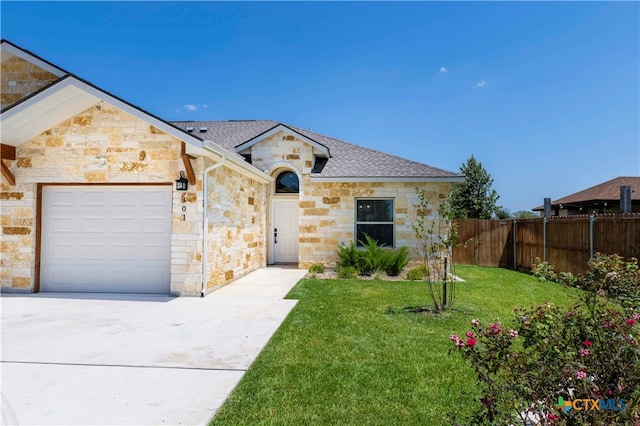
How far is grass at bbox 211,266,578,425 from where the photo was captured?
2896 millimetres

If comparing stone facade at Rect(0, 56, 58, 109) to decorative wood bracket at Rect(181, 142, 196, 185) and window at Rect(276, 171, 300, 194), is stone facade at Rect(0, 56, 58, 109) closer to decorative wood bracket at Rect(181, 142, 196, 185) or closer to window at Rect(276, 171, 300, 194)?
decorative wood bracket at Rect(181, 142, 196, 185)

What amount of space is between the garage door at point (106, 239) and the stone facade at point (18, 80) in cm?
286

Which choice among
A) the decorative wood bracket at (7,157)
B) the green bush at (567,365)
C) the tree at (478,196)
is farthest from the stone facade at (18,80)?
the tree at (478,196)

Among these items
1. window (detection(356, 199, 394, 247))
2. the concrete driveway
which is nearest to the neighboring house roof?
window (detection(356, 199, 394, 247))

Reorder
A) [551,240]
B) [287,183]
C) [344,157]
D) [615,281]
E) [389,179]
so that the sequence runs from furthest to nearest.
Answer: [344,157], [287,183], [389,179], [551,240], [615,281]

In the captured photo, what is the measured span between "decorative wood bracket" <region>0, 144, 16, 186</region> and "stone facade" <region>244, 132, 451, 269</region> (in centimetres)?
766

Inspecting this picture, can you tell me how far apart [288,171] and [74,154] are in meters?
6.81

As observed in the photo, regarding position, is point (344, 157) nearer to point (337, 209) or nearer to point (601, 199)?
point (337, 209)

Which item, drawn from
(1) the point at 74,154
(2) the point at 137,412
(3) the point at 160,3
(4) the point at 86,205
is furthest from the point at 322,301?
(3) the point at 160,3

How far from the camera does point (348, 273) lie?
10266mm

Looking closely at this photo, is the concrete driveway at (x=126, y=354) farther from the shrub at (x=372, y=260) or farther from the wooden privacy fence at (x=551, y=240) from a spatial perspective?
the wooden privacy fence at (x=551, y=240)

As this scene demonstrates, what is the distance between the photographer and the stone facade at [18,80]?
8750 millimetres

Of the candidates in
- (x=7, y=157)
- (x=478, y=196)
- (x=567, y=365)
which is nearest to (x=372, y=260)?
(x=567, y=365)

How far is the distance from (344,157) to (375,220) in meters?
2.97
